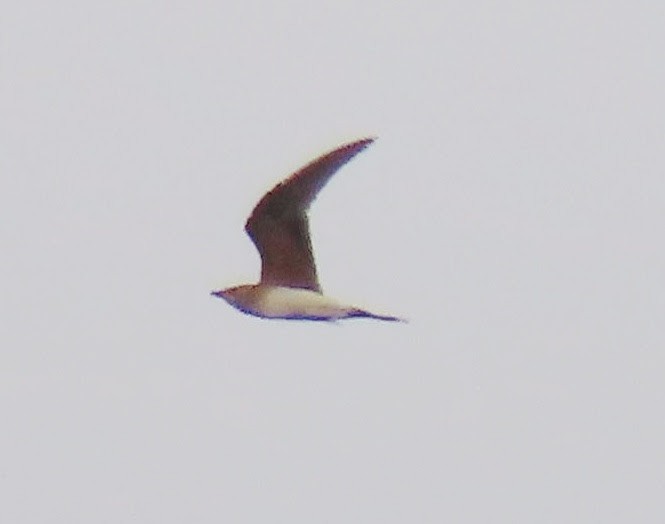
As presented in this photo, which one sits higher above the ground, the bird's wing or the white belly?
the bird's wing

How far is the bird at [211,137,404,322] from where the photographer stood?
787cm

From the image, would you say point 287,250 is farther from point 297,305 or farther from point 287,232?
point 297,305

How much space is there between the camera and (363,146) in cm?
748

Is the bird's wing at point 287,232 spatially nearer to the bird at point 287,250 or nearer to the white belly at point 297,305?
the bird at point 287,250

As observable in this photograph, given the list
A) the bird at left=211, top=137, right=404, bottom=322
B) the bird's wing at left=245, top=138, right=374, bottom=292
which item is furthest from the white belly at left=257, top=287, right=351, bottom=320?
the bird's wing at left=245, top=138, right=374, bottom=292

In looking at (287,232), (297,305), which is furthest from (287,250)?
(297,305)

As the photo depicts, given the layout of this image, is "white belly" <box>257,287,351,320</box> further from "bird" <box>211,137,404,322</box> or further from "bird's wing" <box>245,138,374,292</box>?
"bird's wing" <box>245,138,374,292</box>

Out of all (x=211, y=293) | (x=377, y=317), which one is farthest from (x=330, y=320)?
(x=211, y=293)

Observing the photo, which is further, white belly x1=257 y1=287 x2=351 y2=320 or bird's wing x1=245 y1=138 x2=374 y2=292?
bird's wing x1=245 y1=138 x2=374 y2=292

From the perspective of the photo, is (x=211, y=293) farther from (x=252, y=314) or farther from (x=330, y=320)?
(x=330, y=320)

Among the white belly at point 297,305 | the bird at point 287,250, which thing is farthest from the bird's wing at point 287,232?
the white belly at point 297,305

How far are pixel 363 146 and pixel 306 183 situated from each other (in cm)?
68

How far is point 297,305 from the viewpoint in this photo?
7.90 m

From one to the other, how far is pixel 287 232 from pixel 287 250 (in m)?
0.13
